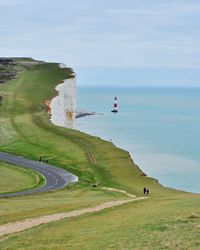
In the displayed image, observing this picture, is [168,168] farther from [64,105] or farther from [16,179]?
[64,105]

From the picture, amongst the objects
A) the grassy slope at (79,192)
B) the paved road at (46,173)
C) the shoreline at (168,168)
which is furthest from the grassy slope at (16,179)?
the shoreline at (168,168)

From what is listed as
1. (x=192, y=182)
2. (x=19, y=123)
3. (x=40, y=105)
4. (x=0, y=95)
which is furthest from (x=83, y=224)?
(x=0, y=95)

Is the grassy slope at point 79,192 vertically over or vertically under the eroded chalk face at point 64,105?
under

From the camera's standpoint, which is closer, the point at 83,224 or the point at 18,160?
the point at 83,224

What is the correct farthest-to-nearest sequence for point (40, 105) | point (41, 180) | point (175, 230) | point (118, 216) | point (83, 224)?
1. point (40, 105)
2. point (41, 180)
3. point (118, 216)
4. point (83, 224)
5. point (175, 230)

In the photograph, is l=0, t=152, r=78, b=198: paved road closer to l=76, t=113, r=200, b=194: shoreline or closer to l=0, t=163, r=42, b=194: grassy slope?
l=0, t=163, r=42, b=194: grassy slope

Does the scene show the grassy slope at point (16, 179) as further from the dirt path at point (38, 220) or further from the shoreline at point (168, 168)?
the dirt path at point (38, 220)

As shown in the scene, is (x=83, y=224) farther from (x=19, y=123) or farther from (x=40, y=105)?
(x=40, y=105)
